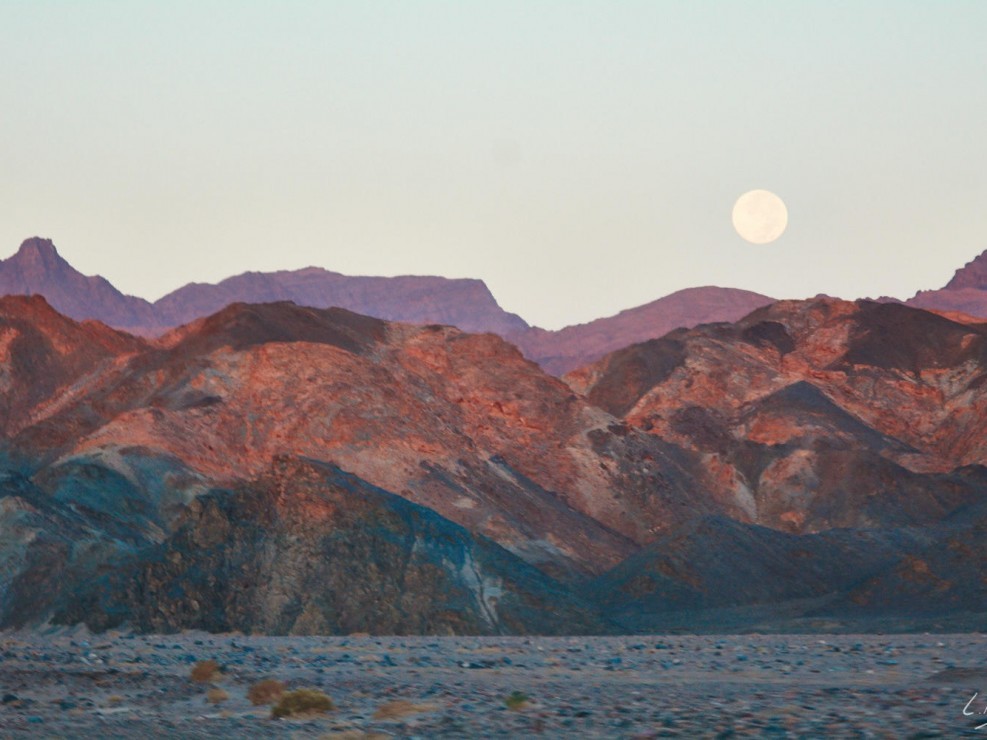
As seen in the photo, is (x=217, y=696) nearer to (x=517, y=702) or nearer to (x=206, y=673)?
(x=206, y=673)

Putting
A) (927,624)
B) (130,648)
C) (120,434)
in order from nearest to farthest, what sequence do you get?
(130,648) < (927,624) < (120,434)

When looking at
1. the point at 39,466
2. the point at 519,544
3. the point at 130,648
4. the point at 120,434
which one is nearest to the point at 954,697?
the point at 130,648

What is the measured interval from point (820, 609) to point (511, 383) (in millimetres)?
55348

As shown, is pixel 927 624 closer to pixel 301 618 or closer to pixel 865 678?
pixel 301 618

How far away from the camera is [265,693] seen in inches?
853

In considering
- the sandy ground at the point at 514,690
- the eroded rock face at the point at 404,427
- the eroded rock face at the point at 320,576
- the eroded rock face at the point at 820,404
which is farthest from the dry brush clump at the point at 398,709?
the eroded rock face at the point at 820,404

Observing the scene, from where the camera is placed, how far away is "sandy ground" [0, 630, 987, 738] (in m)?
17.9

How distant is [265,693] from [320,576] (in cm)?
3387

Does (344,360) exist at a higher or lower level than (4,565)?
higher

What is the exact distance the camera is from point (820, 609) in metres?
69.8

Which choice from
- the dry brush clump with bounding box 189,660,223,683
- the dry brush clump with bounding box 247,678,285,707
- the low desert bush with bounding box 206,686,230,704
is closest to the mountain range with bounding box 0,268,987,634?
the dry brush clump with bounding box 189,660,223,683

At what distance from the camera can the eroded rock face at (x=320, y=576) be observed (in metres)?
53.4

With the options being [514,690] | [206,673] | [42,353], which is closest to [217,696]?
[206,673]

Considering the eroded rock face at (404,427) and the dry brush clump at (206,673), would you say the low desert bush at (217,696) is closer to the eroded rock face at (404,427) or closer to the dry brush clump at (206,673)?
the dry brush clump at (206,673)
